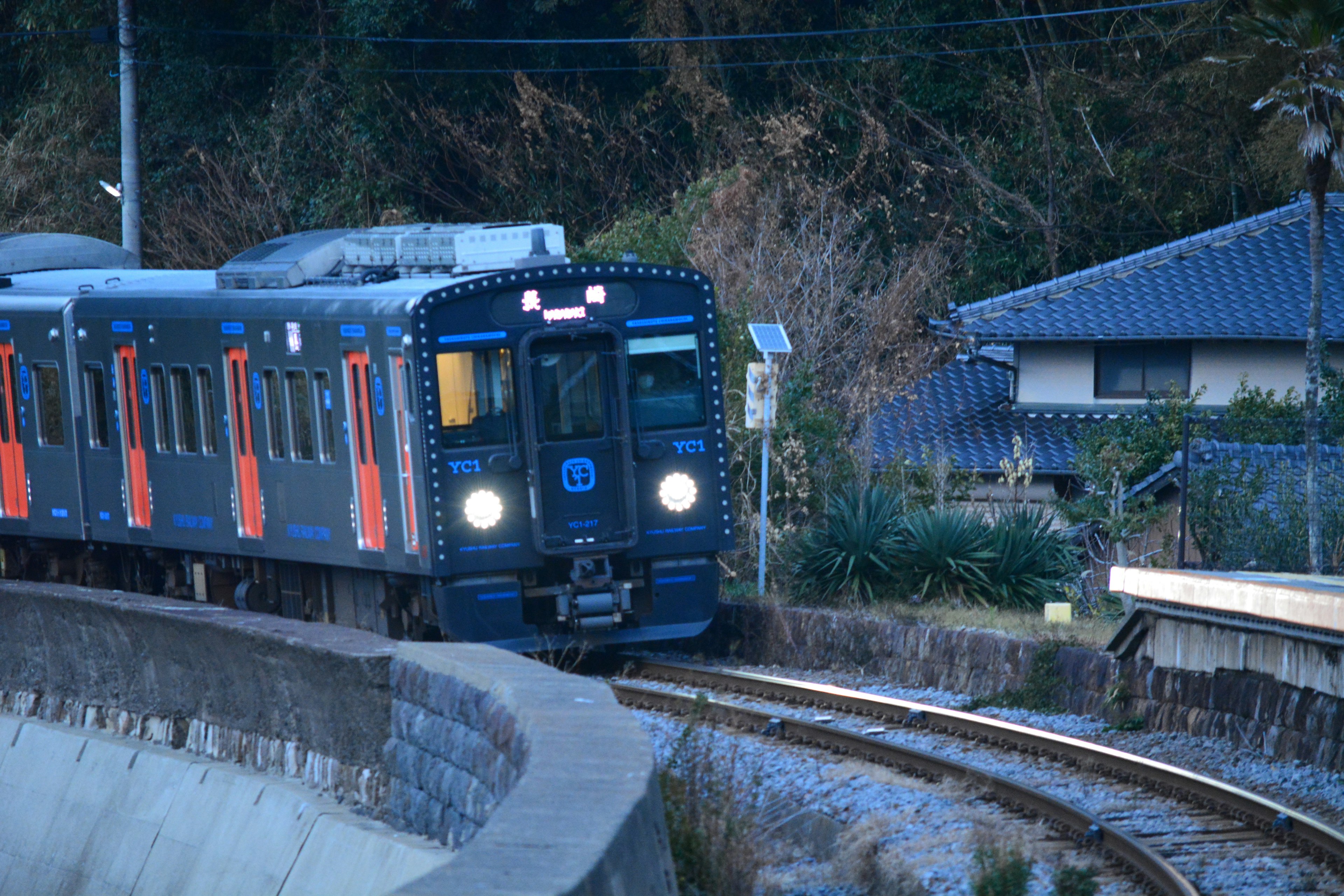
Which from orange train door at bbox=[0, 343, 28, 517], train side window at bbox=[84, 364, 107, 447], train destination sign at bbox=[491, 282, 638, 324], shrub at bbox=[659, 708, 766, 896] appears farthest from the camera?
orange train door at bbox=[0, 343, 28, 517]

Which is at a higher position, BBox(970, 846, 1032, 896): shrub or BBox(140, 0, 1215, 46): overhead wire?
BBox(140, 0, 1215, 46): overhead wire

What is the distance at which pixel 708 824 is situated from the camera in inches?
296

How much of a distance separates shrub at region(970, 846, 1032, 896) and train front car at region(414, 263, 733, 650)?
656 centimetres

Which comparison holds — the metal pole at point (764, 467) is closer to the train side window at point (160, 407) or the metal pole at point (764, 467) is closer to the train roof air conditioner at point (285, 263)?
the train roof air conditioner at point (285, 263)

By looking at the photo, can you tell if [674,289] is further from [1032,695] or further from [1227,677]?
[1227,677]

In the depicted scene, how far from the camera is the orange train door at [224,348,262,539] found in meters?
16.0

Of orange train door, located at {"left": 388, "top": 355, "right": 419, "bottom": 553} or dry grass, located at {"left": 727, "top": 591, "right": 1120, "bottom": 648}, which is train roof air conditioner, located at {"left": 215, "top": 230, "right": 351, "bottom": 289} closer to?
orange train door, located at {"left": 388, "top": 355, "right": 419, "bottom": 553}

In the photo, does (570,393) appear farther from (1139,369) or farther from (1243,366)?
(1243,366)

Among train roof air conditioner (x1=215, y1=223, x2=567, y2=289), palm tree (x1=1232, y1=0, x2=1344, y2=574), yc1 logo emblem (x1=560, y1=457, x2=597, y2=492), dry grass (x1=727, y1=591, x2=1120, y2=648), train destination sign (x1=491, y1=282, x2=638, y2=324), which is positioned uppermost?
palm tree (x1=1232, y1=0, x2=1344, y2=574)

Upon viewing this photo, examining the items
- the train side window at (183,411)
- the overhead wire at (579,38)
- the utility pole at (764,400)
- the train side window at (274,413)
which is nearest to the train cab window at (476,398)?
the train side window at (274,413)

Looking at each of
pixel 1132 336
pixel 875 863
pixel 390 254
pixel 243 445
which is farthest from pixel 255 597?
pixel 1132 336

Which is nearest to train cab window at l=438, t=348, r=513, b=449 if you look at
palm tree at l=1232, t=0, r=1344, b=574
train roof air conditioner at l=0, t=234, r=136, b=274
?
palm tree at l=1232, t=0, r=1344, b=574

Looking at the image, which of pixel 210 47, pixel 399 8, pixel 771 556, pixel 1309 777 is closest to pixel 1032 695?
pixel 1309 777

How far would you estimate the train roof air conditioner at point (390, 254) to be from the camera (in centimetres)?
1520
